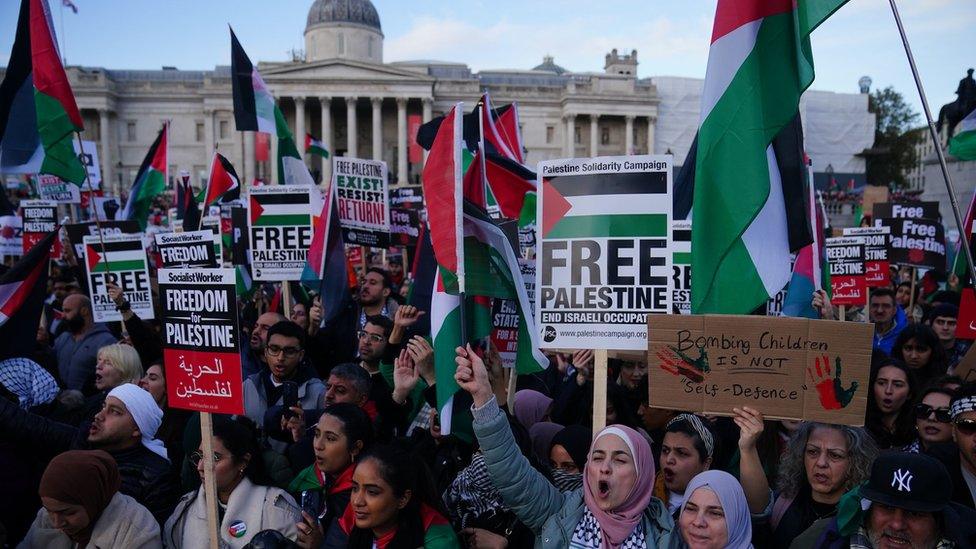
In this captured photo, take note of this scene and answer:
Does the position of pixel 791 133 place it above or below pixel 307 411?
above

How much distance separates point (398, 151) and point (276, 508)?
56793mm

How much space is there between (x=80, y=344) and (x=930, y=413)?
629cm

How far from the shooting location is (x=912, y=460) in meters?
2.74

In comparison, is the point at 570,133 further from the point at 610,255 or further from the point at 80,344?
the point at 610,255

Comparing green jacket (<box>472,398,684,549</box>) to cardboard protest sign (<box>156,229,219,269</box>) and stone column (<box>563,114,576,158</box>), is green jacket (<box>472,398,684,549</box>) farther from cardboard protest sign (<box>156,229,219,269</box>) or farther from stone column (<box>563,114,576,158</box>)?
stone column (<box>563,114,576,158</box>)

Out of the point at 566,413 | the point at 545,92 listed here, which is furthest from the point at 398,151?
the point at 566,413

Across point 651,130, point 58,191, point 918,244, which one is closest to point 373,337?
point 918,244

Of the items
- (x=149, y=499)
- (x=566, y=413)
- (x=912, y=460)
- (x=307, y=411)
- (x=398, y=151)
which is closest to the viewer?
(x=912, y=460)

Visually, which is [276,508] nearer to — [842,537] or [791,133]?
[842,537]

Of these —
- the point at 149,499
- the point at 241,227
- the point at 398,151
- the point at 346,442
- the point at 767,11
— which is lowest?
the point at 149,499

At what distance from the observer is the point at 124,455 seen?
13.0ft

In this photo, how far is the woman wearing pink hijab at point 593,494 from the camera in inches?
113

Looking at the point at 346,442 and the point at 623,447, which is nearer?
the point at 623,447

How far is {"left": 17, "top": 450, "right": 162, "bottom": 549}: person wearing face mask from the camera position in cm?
322
